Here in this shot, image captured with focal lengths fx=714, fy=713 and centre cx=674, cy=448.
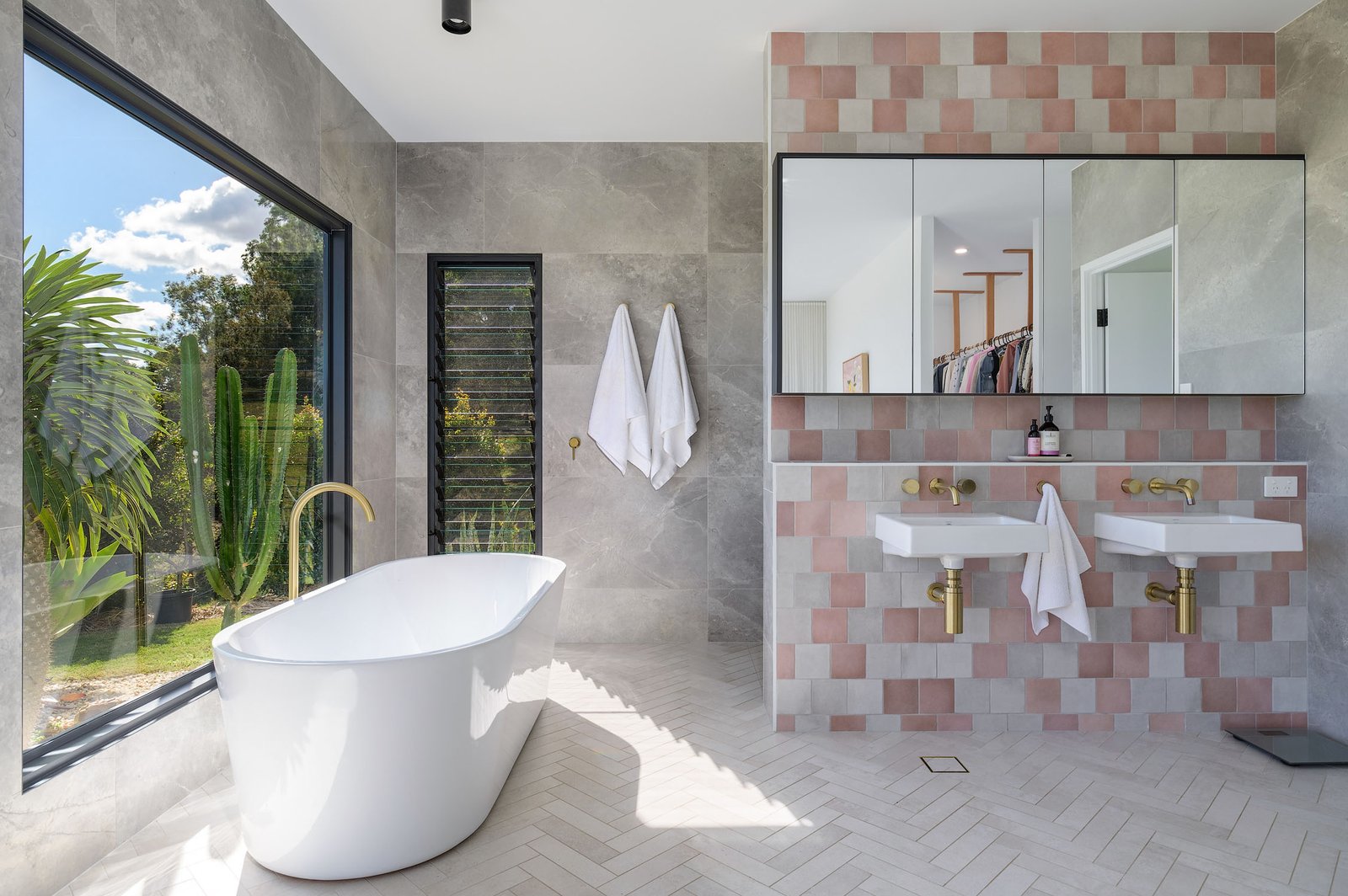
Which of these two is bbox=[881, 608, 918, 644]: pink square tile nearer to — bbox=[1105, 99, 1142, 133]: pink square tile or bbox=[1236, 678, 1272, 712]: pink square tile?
bbox=[1236, 678, 1272, 712]: pink square tile

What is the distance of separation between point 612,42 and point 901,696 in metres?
2.96

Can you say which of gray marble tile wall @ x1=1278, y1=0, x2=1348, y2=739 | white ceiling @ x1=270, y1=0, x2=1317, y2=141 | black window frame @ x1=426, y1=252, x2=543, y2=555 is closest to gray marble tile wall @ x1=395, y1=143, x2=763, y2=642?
black window frame @ x1=426, y1=252, x2=543, y2=555

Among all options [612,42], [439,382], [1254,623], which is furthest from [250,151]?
[1254,623]

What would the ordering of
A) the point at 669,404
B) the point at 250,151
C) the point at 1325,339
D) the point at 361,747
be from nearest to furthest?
the point at 361,747
the point at 250,151
the point at 1325,339
the point at 669,404

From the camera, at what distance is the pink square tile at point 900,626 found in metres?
2.85

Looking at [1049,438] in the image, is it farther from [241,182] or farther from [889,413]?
[241,182]

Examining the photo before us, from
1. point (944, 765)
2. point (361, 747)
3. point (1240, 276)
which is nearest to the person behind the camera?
point (361, 747)

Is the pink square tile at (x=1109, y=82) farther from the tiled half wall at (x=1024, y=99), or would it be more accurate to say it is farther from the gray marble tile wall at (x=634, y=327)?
the gray marble tile wall at (x=634, y=327)

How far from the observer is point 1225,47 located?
2.96 metres

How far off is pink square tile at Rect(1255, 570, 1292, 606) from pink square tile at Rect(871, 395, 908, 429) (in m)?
1.50

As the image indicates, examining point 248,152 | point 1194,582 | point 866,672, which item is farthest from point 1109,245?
point 248,152

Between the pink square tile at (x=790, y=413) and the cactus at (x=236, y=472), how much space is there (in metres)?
2.09

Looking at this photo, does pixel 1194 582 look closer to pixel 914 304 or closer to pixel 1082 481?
pixel 1082 481

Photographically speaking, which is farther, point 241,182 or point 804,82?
point 804,82
